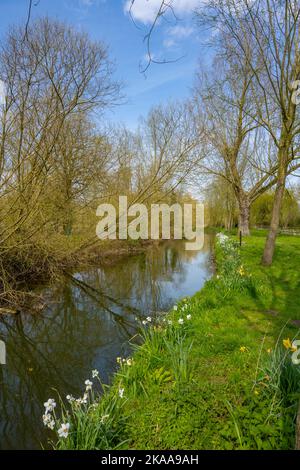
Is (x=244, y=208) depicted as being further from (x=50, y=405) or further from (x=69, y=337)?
(x=50, y=405)

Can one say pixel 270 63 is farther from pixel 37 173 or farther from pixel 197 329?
pixel 197 329

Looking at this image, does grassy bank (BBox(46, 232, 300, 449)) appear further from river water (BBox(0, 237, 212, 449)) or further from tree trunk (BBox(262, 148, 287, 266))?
tree trunk (BBox(262, 148, 287, 266))

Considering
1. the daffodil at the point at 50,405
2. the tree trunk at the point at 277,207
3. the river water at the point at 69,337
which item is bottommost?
the river water at the point at 69,337

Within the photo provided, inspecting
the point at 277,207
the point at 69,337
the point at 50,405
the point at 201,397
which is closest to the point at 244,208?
the point at 277,207

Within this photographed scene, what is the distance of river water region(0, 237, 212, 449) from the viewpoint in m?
4.03

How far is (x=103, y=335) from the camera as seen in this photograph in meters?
6.37

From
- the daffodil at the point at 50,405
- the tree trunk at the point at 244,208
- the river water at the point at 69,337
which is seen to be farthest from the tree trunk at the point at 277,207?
the tree trunk at the point at 244,208

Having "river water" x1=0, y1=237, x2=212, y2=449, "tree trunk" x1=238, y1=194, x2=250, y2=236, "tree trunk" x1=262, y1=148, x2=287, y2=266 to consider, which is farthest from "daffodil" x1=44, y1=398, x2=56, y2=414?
"tree trunk" x1=238, y1=194, x2=250, y2=236

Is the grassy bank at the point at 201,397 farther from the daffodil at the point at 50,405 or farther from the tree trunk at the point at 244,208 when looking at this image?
the tree trunk at the point at 244,208

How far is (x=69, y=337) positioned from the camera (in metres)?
6.40

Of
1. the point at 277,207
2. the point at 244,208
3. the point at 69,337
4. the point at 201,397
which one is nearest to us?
the point at 201,397

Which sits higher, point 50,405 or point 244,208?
point 244,208

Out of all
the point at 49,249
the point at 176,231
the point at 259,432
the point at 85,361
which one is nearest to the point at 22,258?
the point at 49,249

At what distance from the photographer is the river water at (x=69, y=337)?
403 cm
